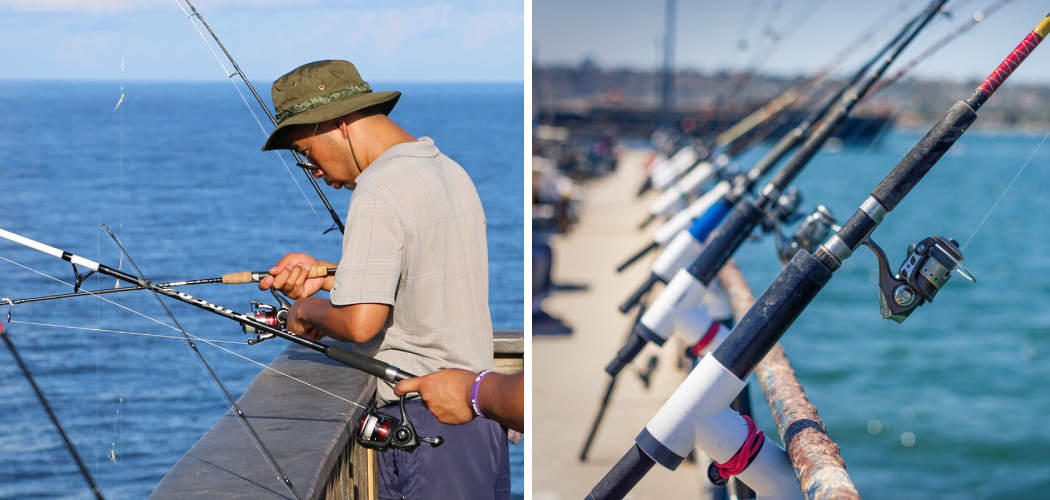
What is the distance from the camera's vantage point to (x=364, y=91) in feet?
8.06

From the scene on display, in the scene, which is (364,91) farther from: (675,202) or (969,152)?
(969,152)

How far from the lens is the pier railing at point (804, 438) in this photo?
1.48 meters

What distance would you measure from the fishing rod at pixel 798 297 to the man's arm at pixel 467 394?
0.25 metres

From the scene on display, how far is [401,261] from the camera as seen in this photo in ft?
7.35

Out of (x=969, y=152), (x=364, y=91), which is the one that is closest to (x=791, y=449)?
(x=364, y=91)

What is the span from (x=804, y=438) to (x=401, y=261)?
40.1 inches

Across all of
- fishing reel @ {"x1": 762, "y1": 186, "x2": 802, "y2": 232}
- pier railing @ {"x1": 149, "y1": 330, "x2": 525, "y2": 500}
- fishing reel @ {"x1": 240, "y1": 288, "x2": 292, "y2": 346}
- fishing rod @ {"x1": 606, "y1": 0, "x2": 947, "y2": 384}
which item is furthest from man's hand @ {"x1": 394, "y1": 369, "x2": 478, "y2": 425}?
fishing reel @ {"x1": 762, "y1": 186, "x2": 802, "y2": 232}

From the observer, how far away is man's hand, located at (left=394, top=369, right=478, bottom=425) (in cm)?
211

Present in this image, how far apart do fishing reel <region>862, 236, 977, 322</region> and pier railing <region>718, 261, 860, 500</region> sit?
277mm

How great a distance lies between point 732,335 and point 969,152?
136 m

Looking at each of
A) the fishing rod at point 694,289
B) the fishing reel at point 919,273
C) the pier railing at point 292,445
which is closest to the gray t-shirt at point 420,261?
the pier railing at point 292,445

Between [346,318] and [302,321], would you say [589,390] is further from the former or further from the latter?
[346,318]

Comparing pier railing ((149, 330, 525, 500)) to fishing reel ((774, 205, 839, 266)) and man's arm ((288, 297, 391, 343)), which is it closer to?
man's arm ((288, 297, 391, 343))

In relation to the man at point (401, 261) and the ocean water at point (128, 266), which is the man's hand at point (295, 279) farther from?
the ocean water at point (128, 266)
